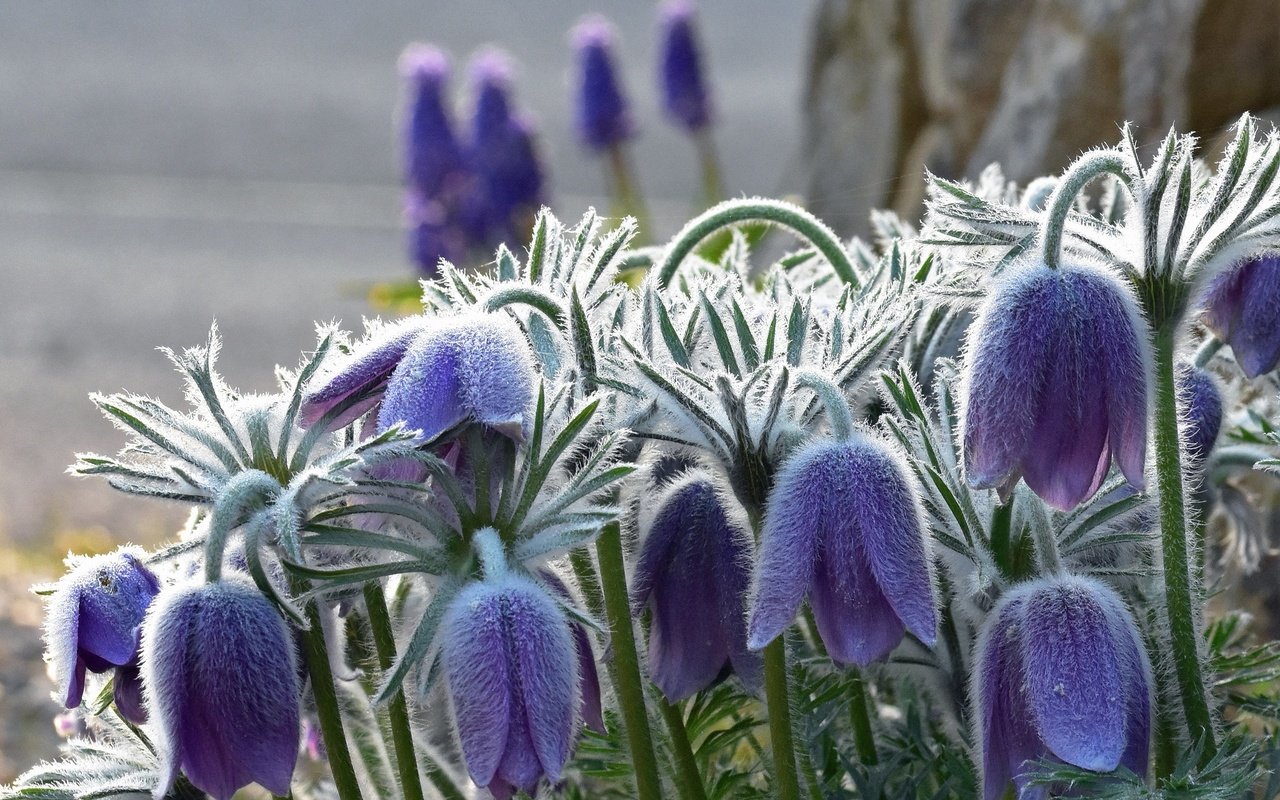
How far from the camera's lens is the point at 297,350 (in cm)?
573

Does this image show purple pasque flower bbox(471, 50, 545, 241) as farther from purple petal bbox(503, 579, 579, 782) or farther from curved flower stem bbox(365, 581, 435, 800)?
purple petal bbox(503, 579, 579, 782)

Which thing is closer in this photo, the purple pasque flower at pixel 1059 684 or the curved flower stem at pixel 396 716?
the purple pasque flower at pixel 1059 684

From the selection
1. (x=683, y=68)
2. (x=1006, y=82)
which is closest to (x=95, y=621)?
(x=1006, y=82)

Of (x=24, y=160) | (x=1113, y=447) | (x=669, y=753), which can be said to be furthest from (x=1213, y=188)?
(x=24, y=160)

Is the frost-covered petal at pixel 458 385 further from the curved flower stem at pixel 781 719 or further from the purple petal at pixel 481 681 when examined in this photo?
the curved flower stem at pixel 781 719

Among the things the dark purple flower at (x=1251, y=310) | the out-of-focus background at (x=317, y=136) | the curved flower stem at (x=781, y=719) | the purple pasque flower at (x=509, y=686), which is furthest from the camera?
the out-of-focus background at (x=317, y=136)

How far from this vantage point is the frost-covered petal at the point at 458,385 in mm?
910

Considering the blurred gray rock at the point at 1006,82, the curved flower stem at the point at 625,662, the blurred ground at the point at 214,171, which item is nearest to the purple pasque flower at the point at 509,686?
the curved flower stem at the point at 625,662

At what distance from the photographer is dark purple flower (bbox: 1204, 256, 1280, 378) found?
111 cm

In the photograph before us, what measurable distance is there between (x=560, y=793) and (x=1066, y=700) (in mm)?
473

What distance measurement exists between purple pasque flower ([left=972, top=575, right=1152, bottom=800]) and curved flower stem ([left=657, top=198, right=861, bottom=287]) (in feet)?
1.24

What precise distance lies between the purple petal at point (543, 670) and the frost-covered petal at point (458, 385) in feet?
0.33

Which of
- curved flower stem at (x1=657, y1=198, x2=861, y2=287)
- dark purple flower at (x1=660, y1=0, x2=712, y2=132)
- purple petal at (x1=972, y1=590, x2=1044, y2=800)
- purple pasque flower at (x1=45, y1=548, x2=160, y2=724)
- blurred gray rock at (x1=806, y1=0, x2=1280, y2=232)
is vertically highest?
dark purple flower at (x1=660, y1=0, x2=712, y2=132)

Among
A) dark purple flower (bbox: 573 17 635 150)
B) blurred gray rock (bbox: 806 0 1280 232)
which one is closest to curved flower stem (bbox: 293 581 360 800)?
blurred gray rock (bbox: 806 0 1280 232)
